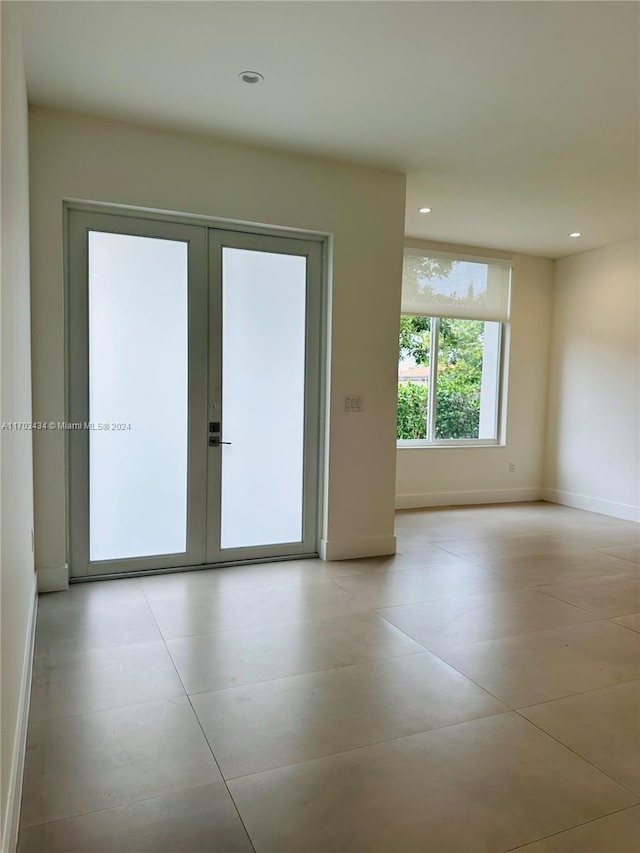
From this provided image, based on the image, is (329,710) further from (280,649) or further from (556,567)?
(556,567)

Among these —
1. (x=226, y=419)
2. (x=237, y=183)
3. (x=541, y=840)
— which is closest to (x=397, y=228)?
(x=237, y=183)

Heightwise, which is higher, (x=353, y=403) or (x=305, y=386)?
(x=305, y=386)

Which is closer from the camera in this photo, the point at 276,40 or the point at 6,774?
the point at 6,774

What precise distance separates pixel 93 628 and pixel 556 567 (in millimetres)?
3280

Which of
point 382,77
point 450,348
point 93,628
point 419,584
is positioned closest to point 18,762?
point 93,628

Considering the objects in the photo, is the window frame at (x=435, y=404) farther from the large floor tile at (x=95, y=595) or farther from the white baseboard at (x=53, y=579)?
the white baseboard at (x=53, y=579)

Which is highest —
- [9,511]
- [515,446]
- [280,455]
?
[9,511]

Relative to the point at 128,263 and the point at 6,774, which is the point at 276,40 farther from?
the point at 6,774

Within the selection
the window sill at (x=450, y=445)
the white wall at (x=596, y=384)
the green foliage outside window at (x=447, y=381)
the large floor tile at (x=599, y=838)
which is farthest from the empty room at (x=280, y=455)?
the green foliage outside window at (x=447, y=381)

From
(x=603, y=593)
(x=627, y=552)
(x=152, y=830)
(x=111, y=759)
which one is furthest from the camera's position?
(x=627, y=552)

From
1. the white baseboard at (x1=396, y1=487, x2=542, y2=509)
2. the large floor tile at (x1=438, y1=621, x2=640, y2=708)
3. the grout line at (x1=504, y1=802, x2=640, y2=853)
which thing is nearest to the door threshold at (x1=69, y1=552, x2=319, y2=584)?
the large floor tile at (x1=438, y1=621, x2=640, y2=708)

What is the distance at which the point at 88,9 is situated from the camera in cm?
248

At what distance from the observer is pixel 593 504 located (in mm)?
6531

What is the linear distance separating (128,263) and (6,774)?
10.0 ft
